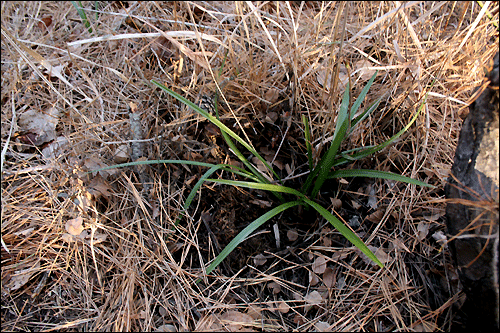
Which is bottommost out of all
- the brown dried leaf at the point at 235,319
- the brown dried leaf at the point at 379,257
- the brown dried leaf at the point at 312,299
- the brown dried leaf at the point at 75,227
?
the brown dried leaf at the point at 75,227

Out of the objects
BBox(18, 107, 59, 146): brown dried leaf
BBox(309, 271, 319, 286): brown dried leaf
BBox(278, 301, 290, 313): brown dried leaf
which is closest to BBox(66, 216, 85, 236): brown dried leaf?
BBox(18, 107, 59, 146): brown dried leaf

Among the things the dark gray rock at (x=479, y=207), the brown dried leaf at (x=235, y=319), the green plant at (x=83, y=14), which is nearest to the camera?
the dark gray rock at (x=479, y=207)

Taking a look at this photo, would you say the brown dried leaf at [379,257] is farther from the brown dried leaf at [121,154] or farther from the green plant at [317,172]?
the brown dried leaf at [121,154]

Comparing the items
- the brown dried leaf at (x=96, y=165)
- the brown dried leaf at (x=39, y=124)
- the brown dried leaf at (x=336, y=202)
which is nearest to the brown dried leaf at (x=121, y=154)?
the brown dried leaf at (x=96, y=165)

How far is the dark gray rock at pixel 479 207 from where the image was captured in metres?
0.96

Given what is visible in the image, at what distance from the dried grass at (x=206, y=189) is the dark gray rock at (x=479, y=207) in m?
0.19

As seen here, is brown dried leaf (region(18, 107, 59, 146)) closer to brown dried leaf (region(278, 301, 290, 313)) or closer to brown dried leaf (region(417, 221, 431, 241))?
brown dried leaf (region(278, 301, 290, 313))

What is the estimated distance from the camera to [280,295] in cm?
138

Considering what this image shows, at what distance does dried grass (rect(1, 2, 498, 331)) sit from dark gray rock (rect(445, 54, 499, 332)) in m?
0.19

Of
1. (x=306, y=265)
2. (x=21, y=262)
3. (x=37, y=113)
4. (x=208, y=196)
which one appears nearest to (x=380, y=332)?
(x=306, y=265)

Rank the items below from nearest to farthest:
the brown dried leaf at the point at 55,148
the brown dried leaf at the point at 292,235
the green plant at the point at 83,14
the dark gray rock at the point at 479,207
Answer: the dark gray rock at the point at 479,207 < the brown dried leaf at the point at 292,235 < the brown dried leaf at the point at 55,148 < the green plant at the point at 83,14

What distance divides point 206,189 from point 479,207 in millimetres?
1140

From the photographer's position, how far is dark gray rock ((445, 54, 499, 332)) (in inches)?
37.6

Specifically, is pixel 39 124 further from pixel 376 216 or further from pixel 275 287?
pixel 376 216
